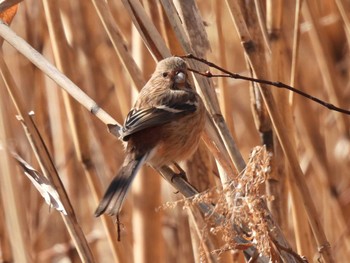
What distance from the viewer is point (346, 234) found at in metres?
2.78

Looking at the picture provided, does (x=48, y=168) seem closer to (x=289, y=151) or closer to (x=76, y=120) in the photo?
(x=76, y=120)

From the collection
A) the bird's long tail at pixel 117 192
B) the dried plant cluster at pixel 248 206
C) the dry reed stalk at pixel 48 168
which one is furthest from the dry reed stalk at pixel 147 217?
the dried plant cluster at pixel 248 206

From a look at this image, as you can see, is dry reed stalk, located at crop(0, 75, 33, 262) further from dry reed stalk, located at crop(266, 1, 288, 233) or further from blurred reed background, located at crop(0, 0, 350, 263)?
dry reed stalk, located at crop(266, 1, 288, 233)

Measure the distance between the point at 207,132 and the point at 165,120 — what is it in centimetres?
36

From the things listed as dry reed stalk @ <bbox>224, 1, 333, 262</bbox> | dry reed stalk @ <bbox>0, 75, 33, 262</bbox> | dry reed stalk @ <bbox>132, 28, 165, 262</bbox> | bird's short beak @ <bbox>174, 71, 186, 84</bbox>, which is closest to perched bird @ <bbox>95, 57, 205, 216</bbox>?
bird's short beak @ <bbox>174, 71, 186, 84</bbox>

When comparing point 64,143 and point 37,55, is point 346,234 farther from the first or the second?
point 37,55

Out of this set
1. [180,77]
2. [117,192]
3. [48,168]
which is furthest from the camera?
[180,77]

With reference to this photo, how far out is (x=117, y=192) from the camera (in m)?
1.63

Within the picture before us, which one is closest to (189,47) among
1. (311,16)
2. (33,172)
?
(33,172)

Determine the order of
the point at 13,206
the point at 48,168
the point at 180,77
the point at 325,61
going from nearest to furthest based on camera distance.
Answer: the point at 13,206 < the point at 48,168 < the point at 180,77 < the point at 325,61

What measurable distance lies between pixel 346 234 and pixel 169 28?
1301mm

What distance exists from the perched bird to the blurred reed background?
0.08 metres

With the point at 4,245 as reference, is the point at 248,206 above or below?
below

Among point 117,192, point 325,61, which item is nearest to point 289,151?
point 117,192
